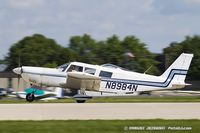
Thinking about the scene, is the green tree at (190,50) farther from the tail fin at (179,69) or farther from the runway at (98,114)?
the runway at (98,114)

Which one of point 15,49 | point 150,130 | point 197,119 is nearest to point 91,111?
point 197,119

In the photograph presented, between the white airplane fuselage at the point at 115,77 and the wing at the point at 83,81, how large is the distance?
16cm

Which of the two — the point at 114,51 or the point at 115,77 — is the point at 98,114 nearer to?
the point at 115,77

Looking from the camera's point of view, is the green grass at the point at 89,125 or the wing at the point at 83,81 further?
the wing at the point at 83,81

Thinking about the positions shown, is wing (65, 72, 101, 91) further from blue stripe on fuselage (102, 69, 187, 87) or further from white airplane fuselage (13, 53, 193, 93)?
blue stripe on fuselage (102, 69, 187, 87)

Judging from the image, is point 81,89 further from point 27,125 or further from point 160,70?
point 160,70

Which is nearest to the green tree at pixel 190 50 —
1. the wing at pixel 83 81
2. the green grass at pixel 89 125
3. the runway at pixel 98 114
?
the wing at pixel 83 81

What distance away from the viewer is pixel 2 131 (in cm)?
1251

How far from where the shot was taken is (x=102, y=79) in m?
27.1

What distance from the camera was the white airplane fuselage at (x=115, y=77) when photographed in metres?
27.0

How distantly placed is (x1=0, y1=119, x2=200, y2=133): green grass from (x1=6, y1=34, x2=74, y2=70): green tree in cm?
7775

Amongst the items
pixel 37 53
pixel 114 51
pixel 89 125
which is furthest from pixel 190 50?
pixel 89 125

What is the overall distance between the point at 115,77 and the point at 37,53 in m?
78.6

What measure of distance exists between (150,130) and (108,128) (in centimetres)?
114
